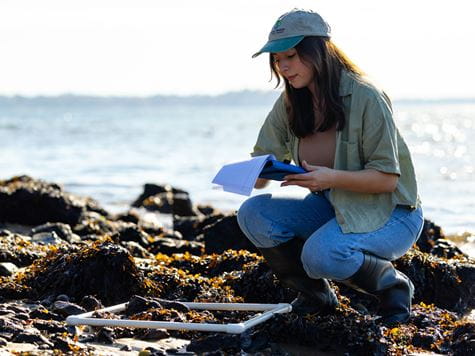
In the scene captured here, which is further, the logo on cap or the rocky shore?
the logo on cap

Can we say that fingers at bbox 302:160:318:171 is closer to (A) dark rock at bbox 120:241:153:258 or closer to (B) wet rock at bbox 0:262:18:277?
(B) wet rock at bbox 0:262:18:277

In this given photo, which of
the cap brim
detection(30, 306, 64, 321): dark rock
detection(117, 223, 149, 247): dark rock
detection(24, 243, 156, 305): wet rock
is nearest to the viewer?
the cap brim

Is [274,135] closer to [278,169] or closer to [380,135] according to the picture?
[278,169]

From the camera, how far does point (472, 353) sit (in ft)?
14.4

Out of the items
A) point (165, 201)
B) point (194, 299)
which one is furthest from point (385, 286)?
point (165, 201)

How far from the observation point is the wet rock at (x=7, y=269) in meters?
6.25

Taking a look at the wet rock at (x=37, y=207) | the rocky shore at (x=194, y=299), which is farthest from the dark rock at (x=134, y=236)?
the wet rock at (x=37, y=207)

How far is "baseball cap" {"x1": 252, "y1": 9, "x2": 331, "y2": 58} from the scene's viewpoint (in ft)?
15.3

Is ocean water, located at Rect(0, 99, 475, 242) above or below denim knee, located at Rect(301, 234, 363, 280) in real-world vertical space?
below

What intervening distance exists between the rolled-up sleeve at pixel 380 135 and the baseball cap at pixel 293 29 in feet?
1.58

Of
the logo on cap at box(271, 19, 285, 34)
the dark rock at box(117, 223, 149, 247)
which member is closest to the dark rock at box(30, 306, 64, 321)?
the logo on cap at box(271, 19, 285, 34)

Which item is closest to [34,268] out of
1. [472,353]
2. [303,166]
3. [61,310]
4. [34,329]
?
[61,310]

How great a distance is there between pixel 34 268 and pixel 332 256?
7.76ft

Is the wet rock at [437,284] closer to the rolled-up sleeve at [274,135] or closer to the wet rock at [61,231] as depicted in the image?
the rolled-up sleeve at [274,135]
